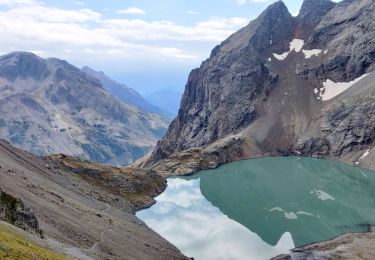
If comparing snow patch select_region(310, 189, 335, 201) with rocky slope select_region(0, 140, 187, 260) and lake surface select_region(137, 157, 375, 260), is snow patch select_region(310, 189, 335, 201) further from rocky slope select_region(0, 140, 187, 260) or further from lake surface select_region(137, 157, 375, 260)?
rocky slope select_region(0, 140, 187, 260)

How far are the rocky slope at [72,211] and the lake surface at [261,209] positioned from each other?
10820 millimetres

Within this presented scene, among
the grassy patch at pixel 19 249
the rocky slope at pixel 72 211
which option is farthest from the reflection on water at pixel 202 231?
the grassy patch at pixel 19 249

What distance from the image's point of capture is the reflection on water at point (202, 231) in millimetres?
98062

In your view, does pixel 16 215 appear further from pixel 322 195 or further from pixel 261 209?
pixel 322 195

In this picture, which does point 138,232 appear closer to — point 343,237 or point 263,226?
point 263,226

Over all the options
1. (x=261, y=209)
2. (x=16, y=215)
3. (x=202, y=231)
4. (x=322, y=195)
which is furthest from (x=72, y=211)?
(x=322, y=195)

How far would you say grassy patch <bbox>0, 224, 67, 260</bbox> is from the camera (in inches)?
1654

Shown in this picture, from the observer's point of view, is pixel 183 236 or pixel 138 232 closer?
pixel 138 232

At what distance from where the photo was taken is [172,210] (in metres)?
133

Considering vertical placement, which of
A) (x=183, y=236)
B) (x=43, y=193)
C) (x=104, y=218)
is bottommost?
(x=183, y=236)

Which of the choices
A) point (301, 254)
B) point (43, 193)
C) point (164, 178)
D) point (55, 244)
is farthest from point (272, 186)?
point (55, 244)

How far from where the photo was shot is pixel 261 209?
134000 mm

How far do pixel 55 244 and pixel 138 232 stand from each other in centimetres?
3687

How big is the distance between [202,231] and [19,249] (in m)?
74.0
